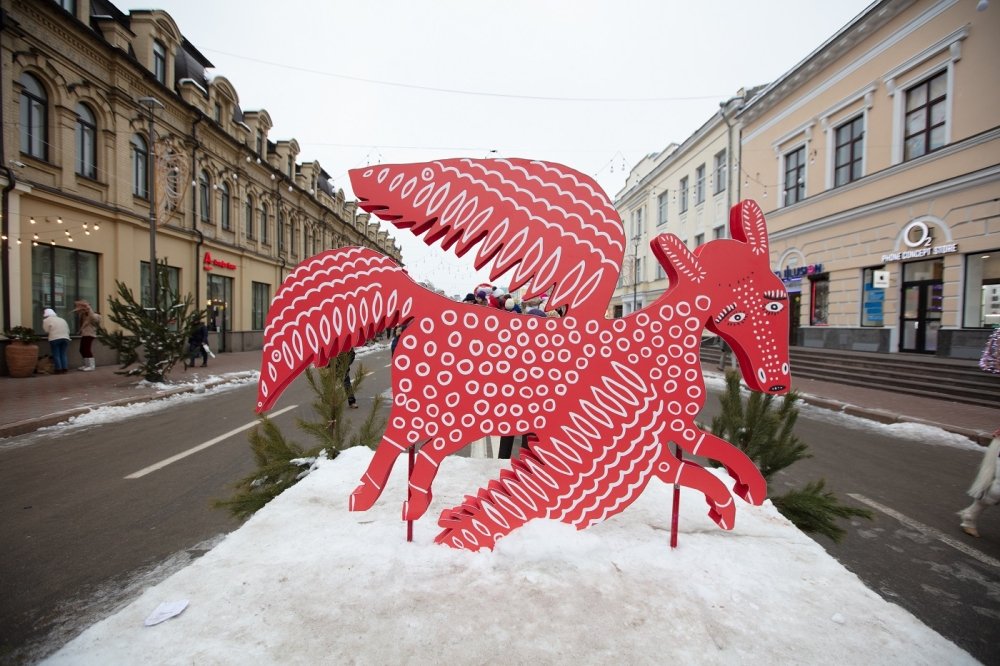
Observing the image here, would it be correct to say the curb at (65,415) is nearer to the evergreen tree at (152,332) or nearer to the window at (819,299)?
the evergreen tree at (152,332)

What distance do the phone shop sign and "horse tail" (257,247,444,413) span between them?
50.9 feet

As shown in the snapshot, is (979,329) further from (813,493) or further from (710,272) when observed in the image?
(710,272)

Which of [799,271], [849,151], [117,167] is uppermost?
[849,151]

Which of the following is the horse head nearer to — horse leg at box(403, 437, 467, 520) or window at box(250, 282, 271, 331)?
horse leg at box(403, 437, 467, 520)

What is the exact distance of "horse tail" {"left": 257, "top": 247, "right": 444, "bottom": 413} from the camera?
2189 mm

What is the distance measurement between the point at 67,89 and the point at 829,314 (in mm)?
24186

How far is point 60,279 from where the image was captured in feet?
38.5

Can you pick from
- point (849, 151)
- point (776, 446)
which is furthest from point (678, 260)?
point (849, 151)

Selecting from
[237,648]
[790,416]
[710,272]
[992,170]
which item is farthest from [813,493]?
[992,170]

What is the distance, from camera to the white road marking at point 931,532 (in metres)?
3.14

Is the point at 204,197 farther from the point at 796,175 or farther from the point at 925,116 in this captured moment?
the point at 925,116

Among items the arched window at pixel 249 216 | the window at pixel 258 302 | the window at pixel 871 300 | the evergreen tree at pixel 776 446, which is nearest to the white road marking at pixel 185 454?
the evergreen tree at pixel 776 446

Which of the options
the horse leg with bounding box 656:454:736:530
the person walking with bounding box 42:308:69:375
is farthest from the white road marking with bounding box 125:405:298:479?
the person walking with bounding box 42:308:69:375

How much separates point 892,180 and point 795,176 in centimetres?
394
